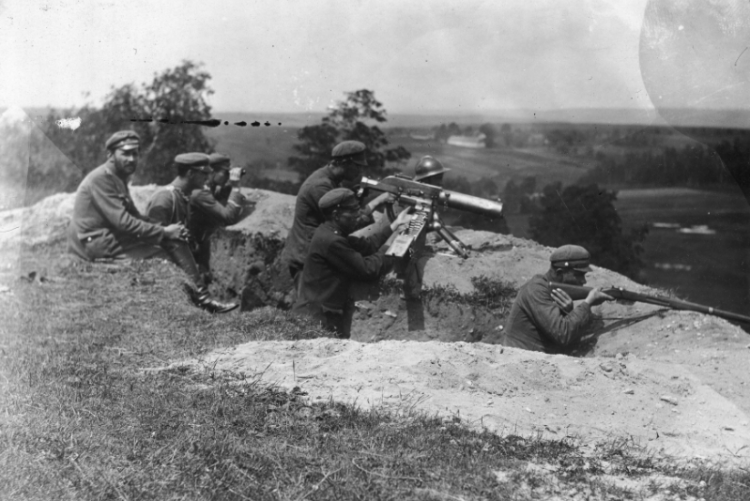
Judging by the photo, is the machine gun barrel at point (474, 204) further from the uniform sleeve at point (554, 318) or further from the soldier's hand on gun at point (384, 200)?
the uniform sleeve at point (554, 318)

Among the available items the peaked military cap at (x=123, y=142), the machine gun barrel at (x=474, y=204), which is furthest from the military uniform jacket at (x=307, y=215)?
the peaked military cap at (x=123, y=142)

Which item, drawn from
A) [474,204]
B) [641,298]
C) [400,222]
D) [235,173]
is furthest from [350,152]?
[641,298]

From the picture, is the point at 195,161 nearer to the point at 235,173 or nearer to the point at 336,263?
the point at 235,173

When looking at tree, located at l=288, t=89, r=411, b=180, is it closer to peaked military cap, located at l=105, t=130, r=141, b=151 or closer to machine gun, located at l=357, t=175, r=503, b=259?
machine gun, located at l=357, t=175, r=503, b=259

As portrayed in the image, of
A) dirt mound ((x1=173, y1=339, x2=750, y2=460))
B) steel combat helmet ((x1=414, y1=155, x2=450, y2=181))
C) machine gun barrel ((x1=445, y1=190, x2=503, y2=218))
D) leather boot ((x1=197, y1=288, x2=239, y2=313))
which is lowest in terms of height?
leather boot ((x1=197, y1=288, x2=239, y2=313))

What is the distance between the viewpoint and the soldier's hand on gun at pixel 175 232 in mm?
10969

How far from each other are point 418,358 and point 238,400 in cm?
161

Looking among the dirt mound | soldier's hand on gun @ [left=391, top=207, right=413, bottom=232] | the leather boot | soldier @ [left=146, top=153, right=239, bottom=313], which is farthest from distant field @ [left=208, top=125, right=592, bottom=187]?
the dirt mound

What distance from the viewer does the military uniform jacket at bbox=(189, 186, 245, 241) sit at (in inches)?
450

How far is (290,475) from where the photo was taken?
16.1ft

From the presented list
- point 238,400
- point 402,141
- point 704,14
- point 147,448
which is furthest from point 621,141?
point 147,448

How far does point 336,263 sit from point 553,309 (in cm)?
246

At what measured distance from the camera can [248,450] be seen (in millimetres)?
5180

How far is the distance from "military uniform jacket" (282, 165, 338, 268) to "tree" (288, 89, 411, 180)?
196 centimetres
